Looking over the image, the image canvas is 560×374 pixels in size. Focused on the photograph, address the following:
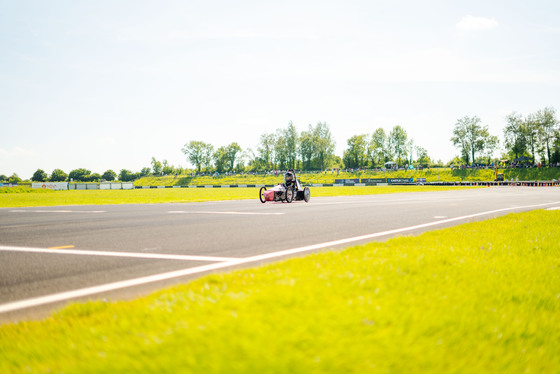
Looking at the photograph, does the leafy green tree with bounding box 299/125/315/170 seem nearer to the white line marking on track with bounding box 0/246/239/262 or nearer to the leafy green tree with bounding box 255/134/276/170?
the leafy green tree with bounding box 255/134/276/170

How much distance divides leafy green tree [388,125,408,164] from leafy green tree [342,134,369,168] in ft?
27.5

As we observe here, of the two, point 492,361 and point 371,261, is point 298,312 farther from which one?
point 371,261

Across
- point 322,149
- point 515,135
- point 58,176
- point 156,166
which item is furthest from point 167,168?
point 515,135

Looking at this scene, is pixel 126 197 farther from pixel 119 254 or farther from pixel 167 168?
pixel 167 168

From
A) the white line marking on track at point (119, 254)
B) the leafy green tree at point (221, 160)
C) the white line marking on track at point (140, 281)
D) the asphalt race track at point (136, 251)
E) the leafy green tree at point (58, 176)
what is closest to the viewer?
the white line marking on track at point (140, 281)

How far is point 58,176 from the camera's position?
172m

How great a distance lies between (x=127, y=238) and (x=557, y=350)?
6792mm

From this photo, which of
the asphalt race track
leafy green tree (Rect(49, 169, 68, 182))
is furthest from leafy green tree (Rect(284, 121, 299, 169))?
the asphalt race track

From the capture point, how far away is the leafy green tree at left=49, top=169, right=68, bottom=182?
559 feet

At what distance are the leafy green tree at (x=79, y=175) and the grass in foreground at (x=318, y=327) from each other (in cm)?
18270

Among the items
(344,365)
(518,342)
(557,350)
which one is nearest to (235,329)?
(344,365)

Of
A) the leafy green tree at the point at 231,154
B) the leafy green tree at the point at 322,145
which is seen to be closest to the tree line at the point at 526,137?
the leafy green tree at the point at 322,145

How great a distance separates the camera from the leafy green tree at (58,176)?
17032 cm

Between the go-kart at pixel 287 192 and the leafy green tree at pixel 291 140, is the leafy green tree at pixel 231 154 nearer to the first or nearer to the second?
the leafy green tree at pixel 291 140
